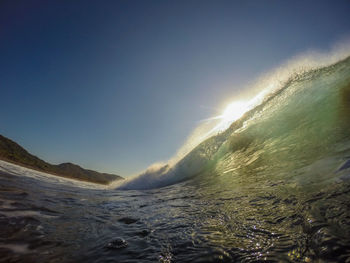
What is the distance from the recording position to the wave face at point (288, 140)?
359cm

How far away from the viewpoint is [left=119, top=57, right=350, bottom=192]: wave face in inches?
141

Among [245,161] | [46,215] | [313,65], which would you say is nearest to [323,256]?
[46,215]

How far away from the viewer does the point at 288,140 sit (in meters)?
5.26

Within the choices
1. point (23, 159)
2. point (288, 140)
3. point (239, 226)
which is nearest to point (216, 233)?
point (239, 226)

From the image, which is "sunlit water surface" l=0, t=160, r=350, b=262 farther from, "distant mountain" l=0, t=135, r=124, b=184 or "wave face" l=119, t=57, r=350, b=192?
"distant mountain" l=0, t=135, r=124, b=184

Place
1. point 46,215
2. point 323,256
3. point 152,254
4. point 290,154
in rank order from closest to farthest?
point 323,256, point 152,254, point 46,215, point 290,154

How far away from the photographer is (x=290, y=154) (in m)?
4.38

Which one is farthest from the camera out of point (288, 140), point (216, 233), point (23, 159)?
point (23, 159)

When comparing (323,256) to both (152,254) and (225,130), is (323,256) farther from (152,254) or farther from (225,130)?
(225,130)

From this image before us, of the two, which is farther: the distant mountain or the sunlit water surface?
the distant mountain

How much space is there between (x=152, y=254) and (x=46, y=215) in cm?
233

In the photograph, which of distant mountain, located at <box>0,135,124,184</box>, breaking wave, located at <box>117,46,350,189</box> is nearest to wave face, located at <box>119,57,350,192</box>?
breaking wave, located at <box>117,46,350,189</box>

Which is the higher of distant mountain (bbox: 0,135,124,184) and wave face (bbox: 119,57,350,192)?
wave face (bbox: 119,57,350,192)

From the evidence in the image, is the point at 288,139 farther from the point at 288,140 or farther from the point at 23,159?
the point at 23,159
